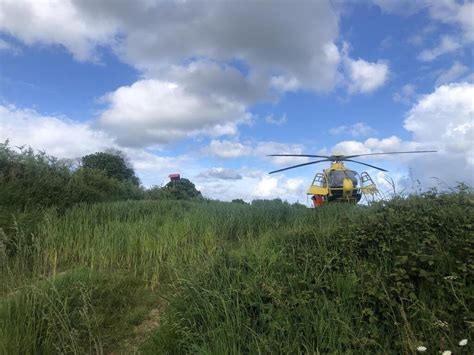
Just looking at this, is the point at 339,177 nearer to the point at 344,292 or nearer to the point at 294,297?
the point at 344,292

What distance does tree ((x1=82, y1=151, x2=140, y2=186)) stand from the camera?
21.8 m

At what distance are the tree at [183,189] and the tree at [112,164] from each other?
Answer: 2.03 meters

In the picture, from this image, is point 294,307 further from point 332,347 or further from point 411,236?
point 411,236

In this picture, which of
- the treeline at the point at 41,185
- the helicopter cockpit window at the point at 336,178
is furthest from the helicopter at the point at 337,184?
the treeline at the point at 41,185

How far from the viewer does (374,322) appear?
10.9 ft

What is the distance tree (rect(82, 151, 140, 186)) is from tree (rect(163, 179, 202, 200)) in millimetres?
2033

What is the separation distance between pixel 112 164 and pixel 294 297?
20.0m

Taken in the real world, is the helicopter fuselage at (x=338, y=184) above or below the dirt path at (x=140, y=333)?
above

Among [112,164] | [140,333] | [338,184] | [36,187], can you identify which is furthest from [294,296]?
[112,164]

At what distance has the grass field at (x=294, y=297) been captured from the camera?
3234mm

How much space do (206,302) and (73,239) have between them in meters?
4.34

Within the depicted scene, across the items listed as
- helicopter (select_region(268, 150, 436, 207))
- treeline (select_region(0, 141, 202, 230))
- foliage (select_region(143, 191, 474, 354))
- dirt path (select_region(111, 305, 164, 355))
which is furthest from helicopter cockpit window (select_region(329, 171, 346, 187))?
dirt path (select_region(111, 305, 164, 355))

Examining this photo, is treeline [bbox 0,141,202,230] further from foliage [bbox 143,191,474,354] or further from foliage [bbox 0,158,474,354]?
foliage [bbox 143,191,474,354]

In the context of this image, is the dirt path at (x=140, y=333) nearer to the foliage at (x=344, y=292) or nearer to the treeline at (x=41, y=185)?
the foliage at (x=344, y=292)
